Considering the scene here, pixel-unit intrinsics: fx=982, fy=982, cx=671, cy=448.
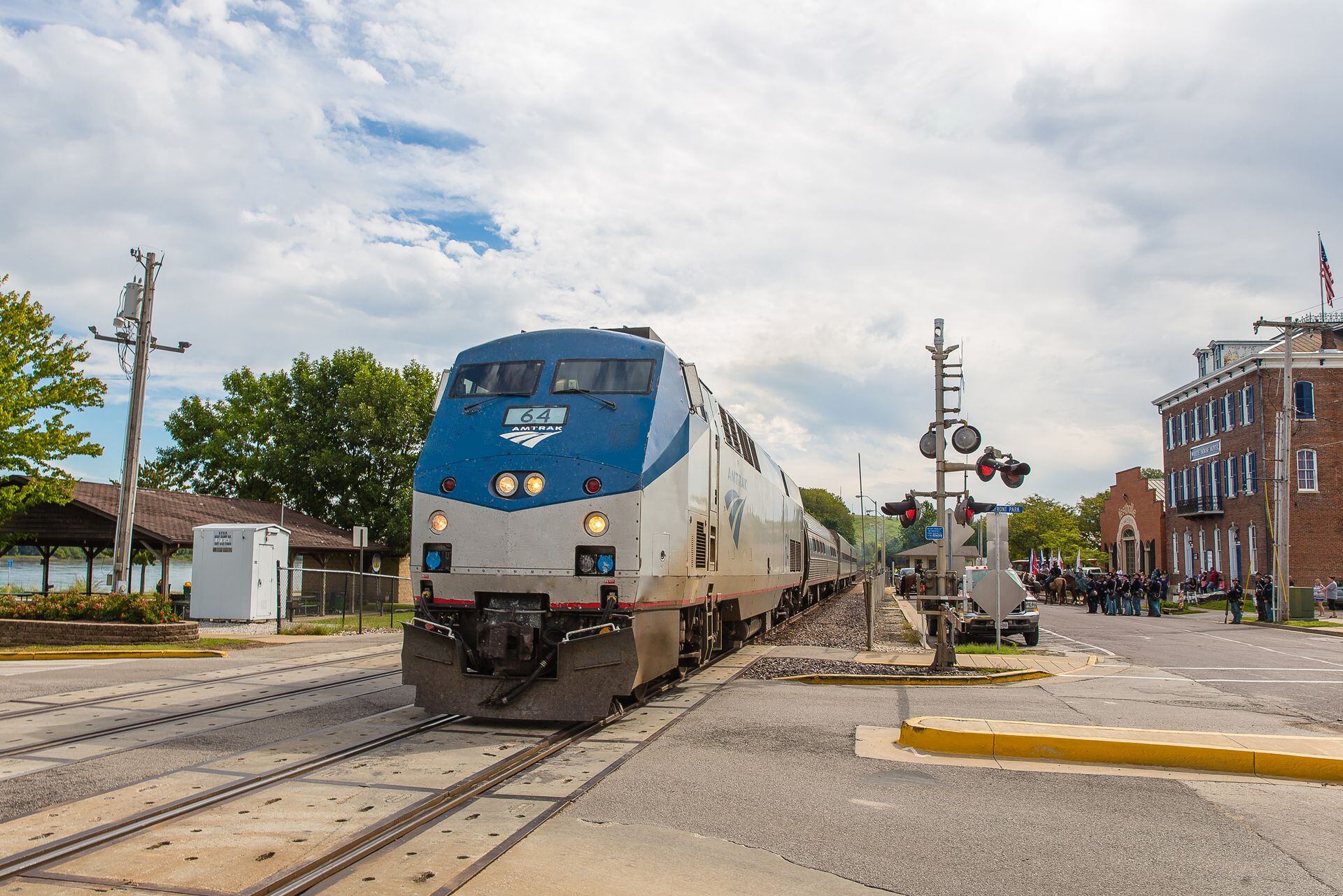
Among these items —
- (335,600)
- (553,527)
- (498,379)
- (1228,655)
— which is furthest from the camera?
(335,600)

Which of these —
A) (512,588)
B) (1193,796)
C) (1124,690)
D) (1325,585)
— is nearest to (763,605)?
(1124,690)

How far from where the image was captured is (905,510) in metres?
15.9

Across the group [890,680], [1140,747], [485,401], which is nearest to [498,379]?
[485,401]

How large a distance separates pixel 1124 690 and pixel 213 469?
4655 cm

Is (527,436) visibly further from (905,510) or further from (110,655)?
(110,655)

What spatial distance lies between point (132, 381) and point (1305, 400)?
4646 centimetres

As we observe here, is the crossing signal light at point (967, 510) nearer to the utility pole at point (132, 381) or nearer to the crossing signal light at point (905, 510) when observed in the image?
the crossing signal light at point (905, 510)

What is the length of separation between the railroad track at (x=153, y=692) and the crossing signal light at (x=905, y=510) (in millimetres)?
9091

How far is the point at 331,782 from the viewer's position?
697 centimetres

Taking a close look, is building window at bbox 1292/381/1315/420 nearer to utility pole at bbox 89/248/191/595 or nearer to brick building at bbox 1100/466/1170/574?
brick building at bbox 1100/466/1170/574

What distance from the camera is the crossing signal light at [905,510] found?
51.1 feet

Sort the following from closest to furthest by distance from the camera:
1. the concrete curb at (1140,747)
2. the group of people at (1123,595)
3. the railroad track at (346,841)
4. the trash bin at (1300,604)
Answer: the railroad track at (346,841)
the concrete curb at (1140,747)
the trash bin at (1300,604)
the group of people at (1123,595)

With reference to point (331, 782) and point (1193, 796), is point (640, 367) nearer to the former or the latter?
point (331, 782)

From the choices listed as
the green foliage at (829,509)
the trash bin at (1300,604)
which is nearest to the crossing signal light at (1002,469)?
the trash bin at (1300,604)
